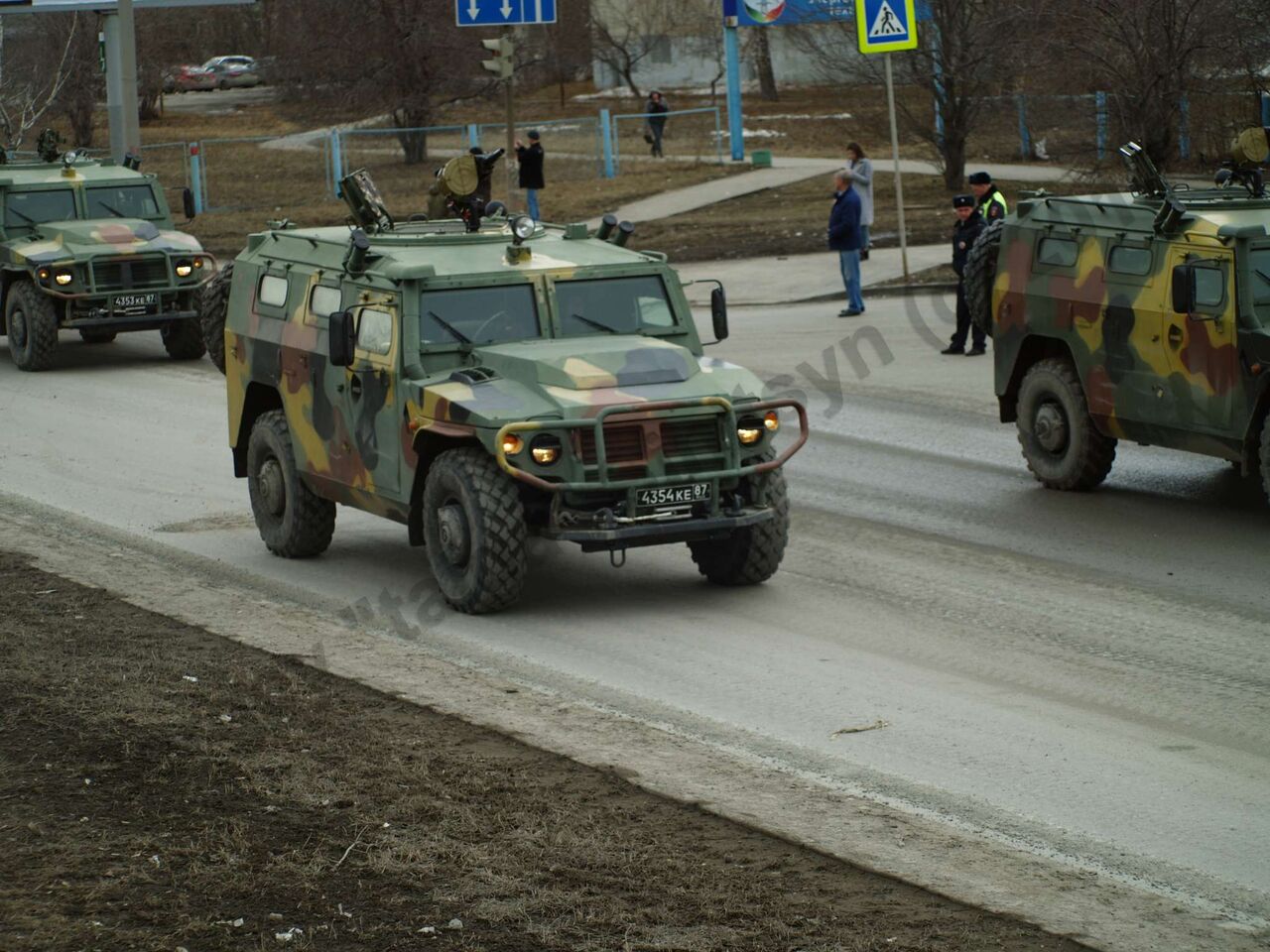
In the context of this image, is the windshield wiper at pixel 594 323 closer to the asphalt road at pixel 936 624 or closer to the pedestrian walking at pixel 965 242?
the asphalt road at pixel 936 624

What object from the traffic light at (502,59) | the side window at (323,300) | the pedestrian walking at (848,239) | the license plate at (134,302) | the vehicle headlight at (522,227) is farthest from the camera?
the traffic light at (502,59)

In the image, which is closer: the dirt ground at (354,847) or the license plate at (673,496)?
the dirt ground at (354,847)

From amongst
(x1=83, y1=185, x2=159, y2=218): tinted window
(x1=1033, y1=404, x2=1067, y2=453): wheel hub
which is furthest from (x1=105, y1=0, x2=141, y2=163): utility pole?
(x1=1033, y1=404, x2=1067, y2=453): wheel hub

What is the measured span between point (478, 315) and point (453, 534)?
1.35m

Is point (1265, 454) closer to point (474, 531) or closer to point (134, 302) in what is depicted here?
point (474, 531)

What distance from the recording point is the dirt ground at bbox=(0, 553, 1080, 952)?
21.5 ft

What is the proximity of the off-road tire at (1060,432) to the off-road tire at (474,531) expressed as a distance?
15.8 feet

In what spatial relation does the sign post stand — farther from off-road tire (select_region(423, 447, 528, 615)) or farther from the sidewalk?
off-road tire (select_region(423, 447, 528, 615))

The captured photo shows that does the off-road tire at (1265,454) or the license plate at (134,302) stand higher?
the license plate at (134,302)

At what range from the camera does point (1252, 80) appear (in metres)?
26.8

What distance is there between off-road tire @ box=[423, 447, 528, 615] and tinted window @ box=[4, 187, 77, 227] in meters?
12.5

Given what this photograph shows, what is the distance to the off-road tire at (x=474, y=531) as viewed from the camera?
35.0 feet

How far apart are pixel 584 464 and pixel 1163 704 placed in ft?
10.5

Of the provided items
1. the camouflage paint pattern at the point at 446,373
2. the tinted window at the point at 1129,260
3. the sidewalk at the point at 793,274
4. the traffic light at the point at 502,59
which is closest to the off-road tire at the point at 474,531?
the camouflage paint pattern at the point at 446,373
